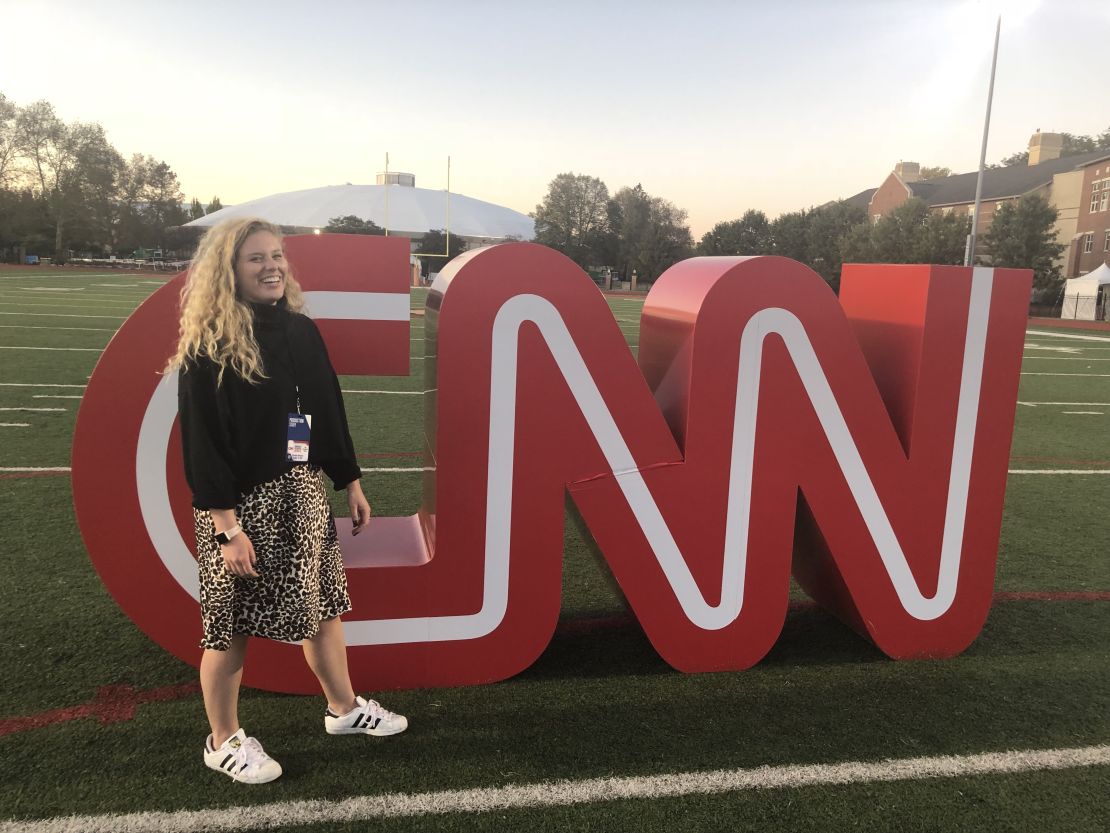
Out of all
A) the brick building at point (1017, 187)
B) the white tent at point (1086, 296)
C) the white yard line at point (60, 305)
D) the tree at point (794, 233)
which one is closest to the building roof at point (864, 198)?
the brick building at point (1017, 187)

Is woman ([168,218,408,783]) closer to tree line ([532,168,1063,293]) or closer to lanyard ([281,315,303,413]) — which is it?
lanyard ([281,315,303,413])

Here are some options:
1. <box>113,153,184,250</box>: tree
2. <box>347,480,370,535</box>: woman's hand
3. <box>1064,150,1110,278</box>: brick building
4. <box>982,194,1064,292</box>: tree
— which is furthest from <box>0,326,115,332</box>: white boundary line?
<box>113,153,184,250</box>: tree

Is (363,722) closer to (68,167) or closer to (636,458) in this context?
(636,458)

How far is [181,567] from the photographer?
2.74 m

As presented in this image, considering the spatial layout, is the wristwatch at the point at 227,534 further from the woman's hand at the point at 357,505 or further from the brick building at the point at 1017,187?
the brick building at the point at 1017,187

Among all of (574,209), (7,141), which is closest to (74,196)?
(7,141)

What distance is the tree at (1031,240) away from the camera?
118 feet

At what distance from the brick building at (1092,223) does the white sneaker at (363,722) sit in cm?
4935

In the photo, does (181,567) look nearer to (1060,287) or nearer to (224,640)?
(224,640)

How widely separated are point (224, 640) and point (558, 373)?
142cm

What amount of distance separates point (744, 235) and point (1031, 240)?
869 inches

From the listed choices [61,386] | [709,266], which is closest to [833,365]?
[709,266]

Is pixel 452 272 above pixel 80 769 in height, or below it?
above

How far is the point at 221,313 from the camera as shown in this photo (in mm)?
2111
